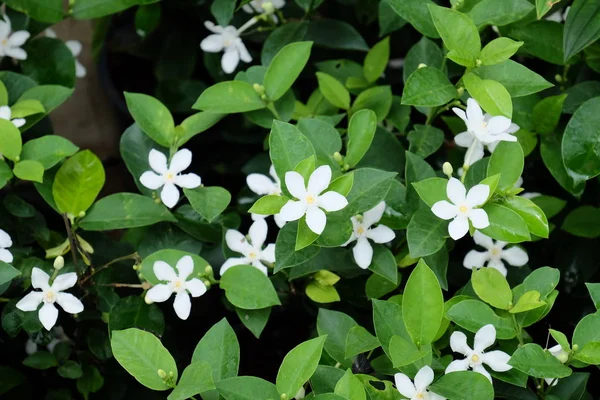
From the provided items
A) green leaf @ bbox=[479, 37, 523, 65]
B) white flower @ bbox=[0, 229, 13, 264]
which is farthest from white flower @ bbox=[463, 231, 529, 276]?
white flower @ bbox=[0, 229, 13, 264]

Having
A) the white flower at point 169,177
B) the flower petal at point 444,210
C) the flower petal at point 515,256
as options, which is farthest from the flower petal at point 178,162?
the flower petal at point 515,256

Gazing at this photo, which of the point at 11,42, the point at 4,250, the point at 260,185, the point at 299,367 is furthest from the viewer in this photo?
the point at 11,42

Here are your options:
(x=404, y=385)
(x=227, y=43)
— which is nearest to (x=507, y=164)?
(x=404, y=385)

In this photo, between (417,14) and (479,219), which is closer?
(479,219)

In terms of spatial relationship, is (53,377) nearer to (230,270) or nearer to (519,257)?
(230,270)

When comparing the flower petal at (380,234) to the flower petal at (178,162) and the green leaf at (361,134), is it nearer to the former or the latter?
the green leaf at (361,134)

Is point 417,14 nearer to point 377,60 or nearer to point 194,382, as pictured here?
point 377,60
